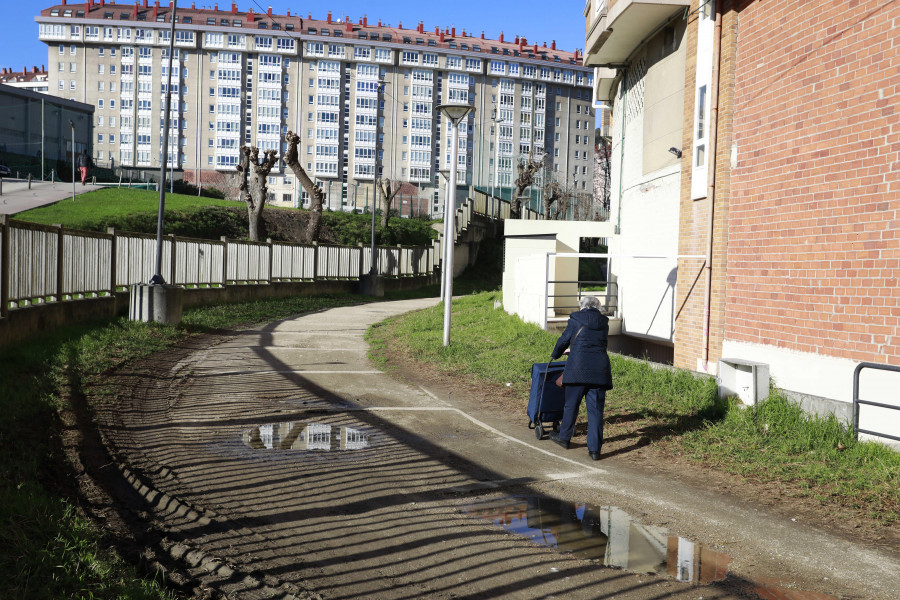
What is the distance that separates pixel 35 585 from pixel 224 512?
179 centimetres

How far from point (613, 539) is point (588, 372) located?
2824 mm

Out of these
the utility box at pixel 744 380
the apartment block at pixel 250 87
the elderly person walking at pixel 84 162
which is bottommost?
the utility box at pixel 744 380

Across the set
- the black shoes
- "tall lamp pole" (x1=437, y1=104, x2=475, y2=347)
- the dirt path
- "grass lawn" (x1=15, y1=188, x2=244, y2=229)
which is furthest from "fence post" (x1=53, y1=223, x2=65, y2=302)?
"grass lawn" (x1=15, y1=188, x2=244, y2=229)

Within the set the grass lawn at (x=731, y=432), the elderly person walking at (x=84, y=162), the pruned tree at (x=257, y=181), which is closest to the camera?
the grass lawn at (x=731, y=432)

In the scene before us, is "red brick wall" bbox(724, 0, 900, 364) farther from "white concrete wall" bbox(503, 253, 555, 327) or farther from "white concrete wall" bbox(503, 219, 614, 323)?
"white concrete wall" bbox(503, 219, 614, 323)

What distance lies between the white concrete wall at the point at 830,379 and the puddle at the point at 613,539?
3408 mm

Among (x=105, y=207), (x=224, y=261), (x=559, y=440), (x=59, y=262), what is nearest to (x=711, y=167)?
(x=559, y=440)

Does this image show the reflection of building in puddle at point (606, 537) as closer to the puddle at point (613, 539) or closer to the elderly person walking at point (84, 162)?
the puddle at point (613, 539)

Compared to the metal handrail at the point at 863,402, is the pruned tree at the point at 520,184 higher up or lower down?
higher up

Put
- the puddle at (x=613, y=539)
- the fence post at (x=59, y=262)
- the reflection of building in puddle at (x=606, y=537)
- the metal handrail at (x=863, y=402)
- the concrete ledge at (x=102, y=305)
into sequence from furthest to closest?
the fence post at (x=59, y=262) < the concrete ledge at (x=102, y=305) < the metal handrail at (x=863, y=402) < the reflection of building in puddle at (x=606, y=537) < the puddle at (x=613, y=539)

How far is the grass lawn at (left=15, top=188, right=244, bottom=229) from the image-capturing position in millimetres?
38562

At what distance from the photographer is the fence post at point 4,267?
36.8ft

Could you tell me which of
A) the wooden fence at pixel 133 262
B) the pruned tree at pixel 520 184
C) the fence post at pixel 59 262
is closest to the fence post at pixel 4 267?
the wooden fence at pixel 133 262

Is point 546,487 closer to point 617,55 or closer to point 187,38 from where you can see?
point 617,55
